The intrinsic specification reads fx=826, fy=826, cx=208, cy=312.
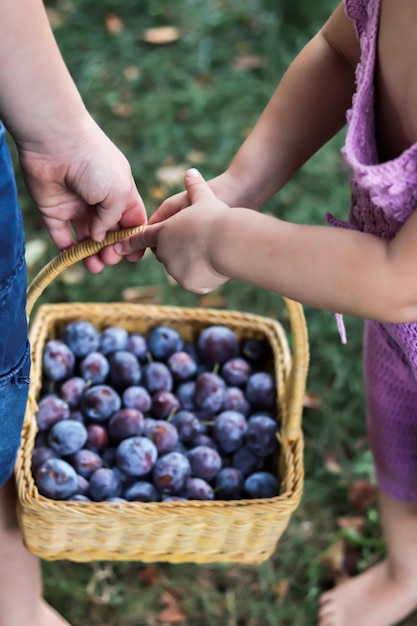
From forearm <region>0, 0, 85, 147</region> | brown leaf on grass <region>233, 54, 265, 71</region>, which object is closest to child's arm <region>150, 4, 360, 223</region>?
forearm <region>0, 0, 85, 147</region>

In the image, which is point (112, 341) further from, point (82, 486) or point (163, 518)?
point (163, 518)

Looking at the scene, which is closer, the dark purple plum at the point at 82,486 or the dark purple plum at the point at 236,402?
the dark purple plum at the point at 82,486

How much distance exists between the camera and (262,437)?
1.37m

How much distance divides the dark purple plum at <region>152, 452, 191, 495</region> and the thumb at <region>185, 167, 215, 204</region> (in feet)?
1.47

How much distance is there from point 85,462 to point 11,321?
1.36ft

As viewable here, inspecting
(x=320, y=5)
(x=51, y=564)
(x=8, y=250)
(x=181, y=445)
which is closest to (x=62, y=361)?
(x=181, y=445)

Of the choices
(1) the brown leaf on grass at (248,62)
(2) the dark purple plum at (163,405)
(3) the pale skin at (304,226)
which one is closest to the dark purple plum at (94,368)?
(2) the dark purple plum at (163,405)

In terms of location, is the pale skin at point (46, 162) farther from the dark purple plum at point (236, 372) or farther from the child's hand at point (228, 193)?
the dark purple plum at point (236, 372)

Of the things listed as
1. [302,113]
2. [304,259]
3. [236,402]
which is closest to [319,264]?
[304,259]

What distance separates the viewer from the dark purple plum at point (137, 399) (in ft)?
4.67

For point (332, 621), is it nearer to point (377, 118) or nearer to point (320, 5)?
point (377, 118)

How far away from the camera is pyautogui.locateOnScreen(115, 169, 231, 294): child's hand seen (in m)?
0.99

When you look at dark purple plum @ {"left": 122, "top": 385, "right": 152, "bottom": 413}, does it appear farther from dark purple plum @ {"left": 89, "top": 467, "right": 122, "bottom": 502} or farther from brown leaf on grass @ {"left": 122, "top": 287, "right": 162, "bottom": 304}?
brown leaf on grass @ {"left": 122, "top": 287, "right": 162, "bottom": 304}

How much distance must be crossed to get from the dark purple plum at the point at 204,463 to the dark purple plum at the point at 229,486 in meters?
0.02
